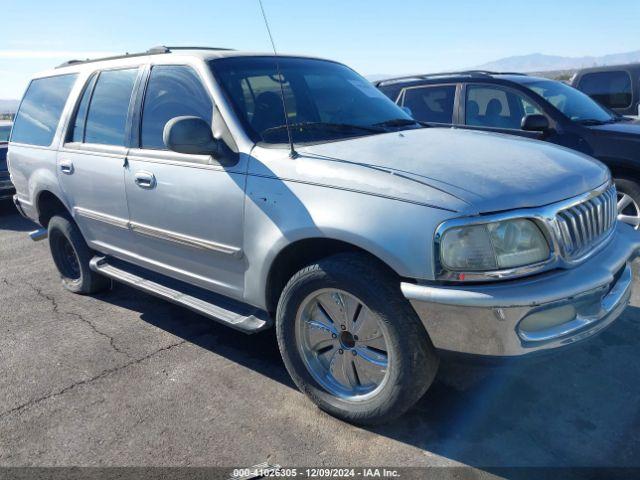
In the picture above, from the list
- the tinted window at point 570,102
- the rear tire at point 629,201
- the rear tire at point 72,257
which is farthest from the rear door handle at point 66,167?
the rear tire at point 629,201

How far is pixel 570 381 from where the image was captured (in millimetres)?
3182

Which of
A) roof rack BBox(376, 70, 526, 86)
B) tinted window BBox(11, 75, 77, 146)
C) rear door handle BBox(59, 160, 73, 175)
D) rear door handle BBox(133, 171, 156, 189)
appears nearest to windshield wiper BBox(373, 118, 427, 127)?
rear door handle BBox(133, 171, 156, 189)

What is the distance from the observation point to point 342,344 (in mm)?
2852

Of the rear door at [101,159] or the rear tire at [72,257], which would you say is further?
the rear tire at [72,257]

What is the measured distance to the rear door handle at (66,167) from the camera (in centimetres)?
438

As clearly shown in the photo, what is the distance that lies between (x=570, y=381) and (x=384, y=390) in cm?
126

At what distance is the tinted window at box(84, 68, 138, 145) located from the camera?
396 cm

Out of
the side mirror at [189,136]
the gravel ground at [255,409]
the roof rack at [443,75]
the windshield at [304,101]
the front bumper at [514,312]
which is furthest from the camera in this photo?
the roof rack at [443,75]

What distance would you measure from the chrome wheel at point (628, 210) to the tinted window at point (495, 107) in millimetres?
1231

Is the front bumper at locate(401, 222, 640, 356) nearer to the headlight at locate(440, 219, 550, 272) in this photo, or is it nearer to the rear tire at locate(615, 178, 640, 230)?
the headlight at locate(440, 219, 550, 272)

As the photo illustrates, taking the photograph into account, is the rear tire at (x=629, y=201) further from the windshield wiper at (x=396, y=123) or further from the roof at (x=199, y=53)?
the roof at (x=199, y=53)

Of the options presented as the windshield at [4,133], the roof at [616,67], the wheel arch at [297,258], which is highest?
the roof at [616,67]

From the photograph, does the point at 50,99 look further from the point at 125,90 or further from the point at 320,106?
the point at 320,106

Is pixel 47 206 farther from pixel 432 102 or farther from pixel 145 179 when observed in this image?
pixel 432 102
